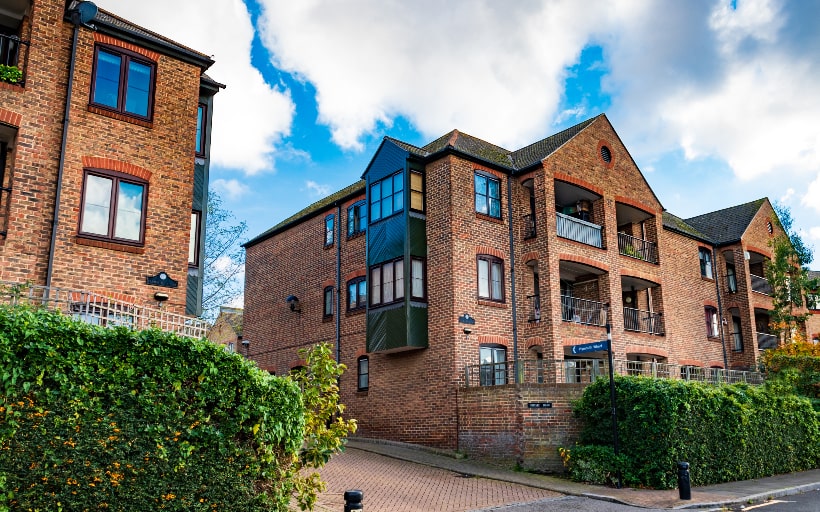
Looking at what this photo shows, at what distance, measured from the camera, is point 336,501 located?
1220cm

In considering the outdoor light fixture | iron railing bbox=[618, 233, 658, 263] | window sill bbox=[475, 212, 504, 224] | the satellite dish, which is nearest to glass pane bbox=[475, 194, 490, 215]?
window sill bbox=[475, 212, 504, 224]

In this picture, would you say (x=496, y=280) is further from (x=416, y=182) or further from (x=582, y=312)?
(x=416, y=182)

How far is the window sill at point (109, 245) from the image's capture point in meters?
13.3

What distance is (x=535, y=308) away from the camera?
21.2m

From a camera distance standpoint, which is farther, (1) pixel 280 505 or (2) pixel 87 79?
(2) pixel 87 79

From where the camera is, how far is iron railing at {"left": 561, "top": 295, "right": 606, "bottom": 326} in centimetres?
2212

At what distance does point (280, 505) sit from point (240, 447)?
101 cm

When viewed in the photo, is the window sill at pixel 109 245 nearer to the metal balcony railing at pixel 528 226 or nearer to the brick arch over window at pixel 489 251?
the brick arch over window at pixel 489 251

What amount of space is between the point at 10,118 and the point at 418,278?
11.8 m

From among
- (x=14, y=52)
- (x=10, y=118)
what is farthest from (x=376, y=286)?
(x=14, y=52)

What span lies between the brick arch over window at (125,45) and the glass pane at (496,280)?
11.6 metres

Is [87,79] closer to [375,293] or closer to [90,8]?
[90,8]

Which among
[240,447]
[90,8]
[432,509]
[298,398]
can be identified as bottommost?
[432,509]

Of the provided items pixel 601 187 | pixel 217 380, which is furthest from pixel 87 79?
pixel 601 187
